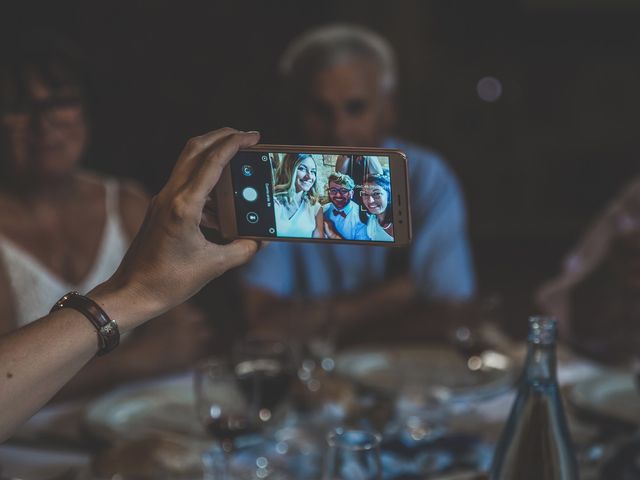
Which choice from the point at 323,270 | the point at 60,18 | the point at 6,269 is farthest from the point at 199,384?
the point at 60,18

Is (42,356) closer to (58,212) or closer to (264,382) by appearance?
(264,382)

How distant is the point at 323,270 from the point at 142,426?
3.47 feet

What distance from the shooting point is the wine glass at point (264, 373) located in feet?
3.72

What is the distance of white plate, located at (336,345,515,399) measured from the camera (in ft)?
4.43

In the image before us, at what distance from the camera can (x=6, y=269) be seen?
6.24 ft

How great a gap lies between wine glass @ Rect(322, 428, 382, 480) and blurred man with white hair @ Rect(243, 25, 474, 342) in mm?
946

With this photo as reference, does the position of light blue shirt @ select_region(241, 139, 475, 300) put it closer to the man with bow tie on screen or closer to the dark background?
the man with bow tie on screen

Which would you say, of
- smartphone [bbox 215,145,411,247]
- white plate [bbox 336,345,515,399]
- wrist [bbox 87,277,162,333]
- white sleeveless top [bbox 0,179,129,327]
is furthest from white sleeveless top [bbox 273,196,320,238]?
white sleeveless top [bbox 0,179,129,327]

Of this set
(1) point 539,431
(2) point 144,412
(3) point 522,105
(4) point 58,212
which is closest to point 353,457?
(1) point 539,431

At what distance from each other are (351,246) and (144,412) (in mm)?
839

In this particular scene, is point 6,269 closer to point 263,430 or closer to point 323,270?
point 323,270

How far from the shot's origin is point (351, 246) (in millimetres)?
2012

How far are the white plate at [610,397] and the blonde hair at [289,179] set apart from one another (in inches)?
30.0

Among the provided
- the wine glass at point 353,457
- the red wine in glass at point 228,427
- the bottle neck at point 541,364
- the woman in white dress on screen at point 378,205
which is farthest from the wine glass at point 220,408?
the woman in white dress on screen at point 378,205
